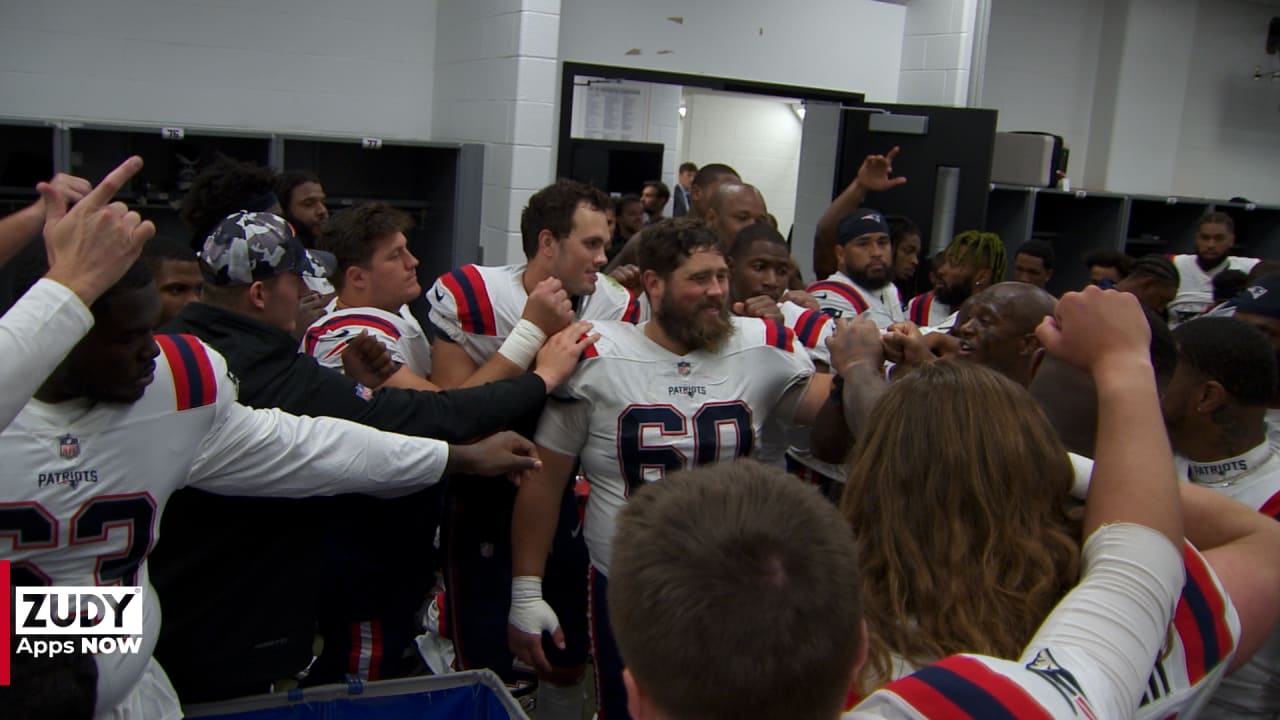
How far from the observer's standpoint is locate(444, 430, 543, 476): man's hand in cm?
218

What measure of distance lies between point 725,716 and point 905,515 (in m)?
0.57

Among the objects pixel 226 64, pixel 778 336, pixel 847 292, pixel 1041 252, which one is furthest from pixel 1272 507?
pixel 226 64

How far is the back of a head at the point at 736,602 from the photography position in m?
0.86

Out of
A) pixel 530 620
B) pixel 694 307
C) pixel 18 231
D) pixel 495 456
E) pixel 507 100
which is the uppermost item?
pixel 507 100

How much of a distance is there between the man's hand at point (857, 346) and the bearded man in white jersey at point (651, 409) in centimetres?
32

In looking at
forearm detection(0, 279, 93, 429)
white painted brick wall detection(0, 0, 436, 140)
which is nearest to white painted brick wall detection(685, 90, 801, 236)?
white painted brick wall detection(0, 0, 436, 140)

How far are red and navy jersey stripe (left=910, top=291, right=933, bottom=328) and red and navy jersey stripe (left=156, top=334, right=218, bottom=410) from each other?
3.67m

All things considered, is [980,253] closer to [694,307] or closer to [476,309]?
[694,307]

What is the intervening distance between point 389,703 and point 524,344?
961 millimetres

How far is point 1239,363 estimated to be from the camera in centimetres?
204

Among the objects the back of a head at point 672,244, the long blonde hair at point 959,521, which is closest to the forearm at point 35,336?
the long blonde hair at point 959,521

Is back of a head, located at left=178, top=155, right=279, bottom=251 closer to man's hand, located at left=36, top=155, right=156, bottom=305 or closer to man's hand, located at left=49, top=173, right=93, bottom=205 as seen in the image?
man's hand, located at left=49, top=173, right=93, bottom=205

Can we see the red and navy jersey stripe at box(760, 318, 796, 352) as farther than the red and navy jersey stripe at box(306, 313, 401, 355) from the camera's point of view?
No

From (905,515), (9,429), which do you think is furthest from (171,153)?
(905,515)
